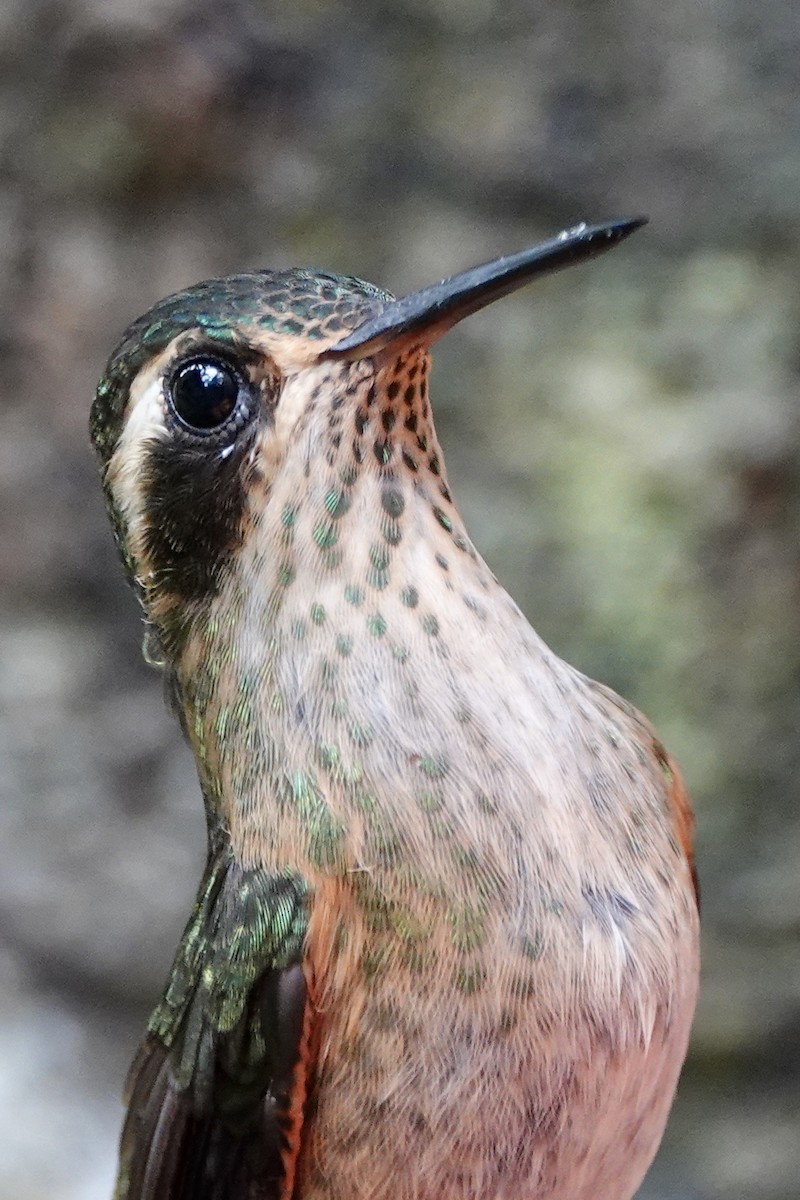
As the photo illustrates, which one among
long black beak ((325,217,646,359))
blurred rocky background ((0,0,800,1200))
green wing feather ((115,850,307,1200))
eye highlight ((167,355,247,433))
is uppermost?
blurred rocky background ((0,0,800,1200))

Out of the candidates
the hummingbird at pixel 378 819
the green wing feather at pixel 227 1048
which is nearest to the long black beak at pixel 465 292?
the hummingbird at pixel 378 819

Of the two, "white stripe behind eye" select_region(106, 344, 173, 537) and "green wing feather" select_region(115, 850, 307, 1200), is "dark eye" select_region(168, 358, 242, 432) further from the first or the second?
"green wing feather" select_region(115, 850, 307, 1200)

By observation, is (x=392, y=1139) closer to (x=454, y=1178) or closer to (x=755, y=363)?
(x=454, y=1178)

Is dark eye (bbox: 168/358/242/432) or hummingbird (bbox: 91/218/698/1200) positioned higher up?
dark eye (bbox: 168/358/242/432)

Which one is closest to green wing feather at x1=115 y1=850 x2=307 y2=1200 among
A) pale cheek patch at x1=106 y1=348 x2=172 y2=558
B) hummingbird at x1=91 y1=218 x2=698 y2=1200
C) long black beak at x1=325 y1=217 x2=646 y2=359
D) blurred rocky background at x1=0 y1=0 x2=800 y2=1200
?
hummingbird at x1=91 y1=218 x2=698 y2=1200

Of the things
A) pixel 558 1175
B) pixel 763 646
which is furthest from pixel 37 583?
pixel 558 1175

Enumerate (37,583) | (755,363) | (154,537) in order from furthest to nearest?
1. (37,583)
2. (755,363)
3. (154,537)

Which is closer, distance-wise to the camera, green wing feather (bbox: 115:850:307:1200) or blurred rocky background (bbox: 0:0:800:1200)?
green wing feather (bbox: 115:850:307:1200)
